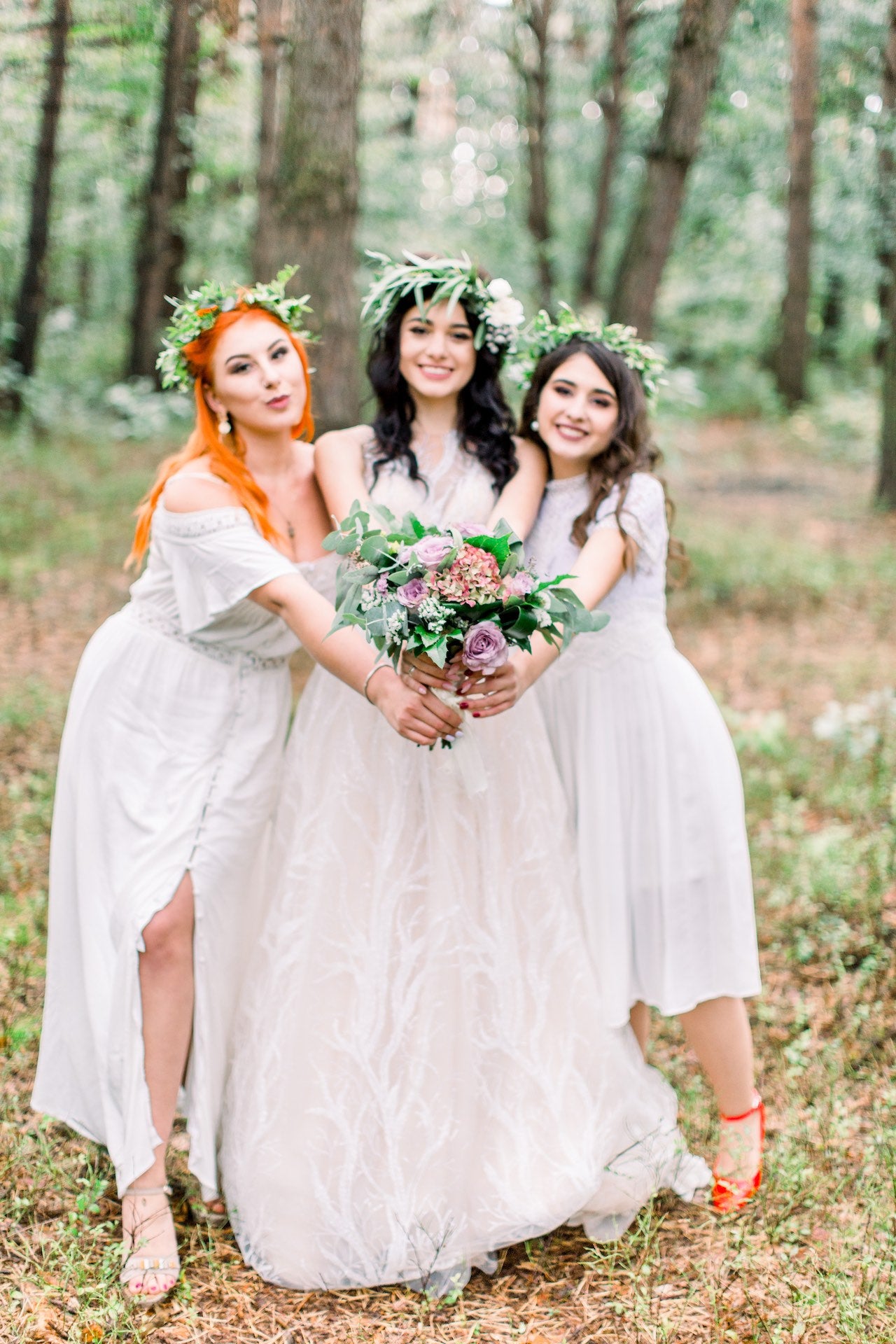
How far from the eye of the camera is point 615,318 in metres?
7.60

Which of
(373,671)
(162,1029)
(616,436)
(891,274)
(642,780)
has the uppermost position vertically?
(891,274)

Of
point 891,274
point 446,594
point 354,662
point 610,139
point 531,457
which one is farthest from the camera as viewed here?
point 610,139

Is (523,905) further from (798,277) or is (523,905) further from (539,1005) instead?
(798,277)

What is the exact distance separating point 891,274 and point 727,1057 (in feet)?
37.2

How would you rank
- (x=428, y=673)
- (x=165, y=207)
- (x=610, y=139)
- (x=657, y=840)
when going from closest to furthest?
(x=428, y=673) → (x=657, y=840) → (x=165, y=207) → (x=610, y=139)

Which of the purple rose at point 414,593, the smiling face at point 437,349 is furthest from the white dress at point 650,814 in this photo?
the purple rose at point 414,593

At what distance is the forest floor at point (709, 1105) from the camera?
2680 millimetres

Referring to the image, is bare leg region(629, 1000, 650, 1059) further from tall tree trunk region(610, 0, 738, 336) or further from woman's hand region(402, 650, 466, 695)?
tall tree trunk region(610, 0, 738, 336)

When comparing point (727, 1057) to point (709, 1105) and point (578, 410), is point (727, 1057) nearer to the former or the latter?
point (709, 1105)

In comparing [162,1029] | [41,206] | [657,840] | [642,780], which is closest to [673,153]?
[642,780]

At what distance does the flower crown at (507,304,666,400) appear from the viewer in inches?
132

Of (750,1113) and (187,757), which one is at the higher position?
(187,757)

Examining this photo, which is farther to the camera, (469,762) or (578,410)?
(578,410)

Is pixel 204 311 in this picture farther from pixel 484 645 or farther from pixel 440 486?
pixel 484 645
